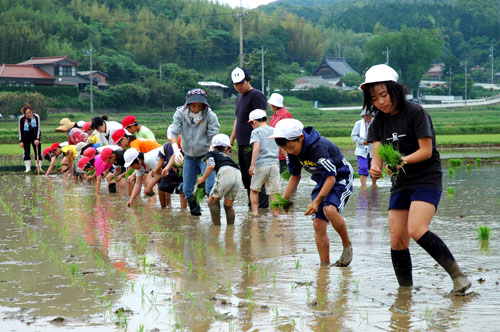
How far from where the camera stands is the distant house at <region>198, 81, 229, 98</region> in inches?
2519

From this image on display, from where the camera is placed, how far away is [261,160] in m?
9.03

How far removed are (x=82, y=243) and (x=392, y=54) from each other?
84.7 meters

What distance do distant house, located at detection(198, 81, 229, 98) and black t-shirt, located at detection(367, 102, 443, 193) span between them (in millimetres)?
58296

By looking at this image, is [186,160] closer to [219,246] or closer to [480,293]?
[219,246]

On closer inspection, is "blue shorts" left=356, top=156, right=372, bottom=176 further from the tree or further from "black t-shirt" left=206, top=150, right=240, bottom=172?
the tree

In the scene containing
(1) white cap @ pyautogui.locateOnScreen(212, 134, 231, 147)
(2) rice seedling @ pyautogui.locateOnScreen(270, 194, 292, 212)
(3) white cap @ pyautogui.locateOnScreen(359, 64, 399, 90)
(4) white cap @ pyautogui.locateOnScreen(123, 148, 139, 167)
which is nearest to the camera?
(3) white cap @ pyautogui.locateOnScreen(359, 64, 399, 90)

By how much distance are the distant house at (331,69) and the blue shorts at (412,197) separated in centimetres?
8335

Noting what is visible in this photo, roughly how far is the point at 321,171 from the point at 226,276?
1166mm

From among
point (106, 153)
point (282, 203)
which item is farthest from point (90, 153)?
point (282, 203)

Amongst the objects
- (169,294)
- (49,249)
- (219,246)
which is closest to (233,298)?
(169,294)

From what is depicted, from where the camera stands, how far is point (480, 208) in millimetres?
9195

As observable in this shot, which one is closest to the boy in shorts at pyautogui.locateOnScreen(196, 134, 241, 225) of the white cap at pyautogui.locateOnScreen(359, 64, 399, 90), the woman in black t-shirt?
the woman in black t-shirt

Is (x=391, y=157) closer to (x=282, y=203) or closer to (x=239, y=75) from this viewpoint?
(x=282, y=203)

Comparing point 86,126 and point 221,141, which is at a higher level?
point 221,141
